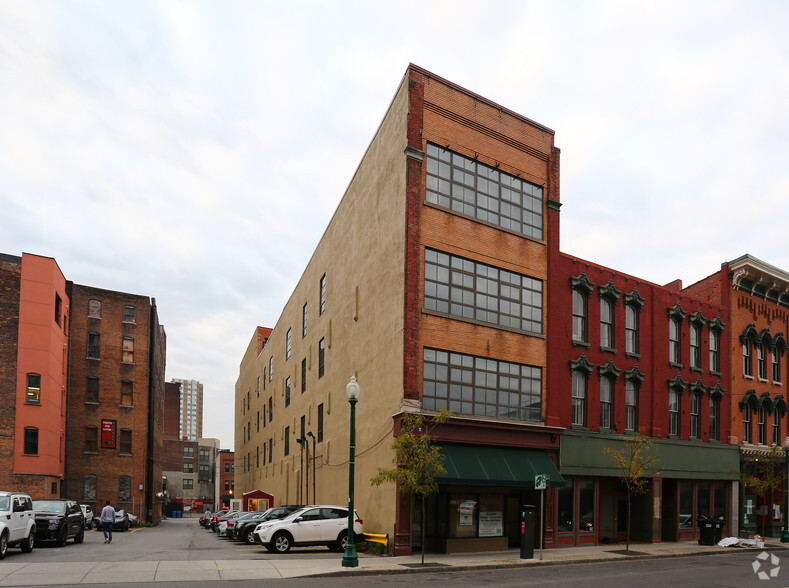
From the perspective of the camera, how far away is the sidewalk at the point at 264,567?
17.0 m

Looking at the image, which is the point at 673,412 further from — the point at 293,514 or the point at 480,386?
the point at 293,514

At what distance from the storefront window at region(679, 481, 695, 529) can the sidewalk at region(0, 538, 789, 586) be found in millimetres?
7170

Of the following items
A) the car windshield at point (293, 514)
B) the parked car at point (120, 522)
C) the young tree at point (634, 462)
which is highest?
the young tree at point (634, 462)

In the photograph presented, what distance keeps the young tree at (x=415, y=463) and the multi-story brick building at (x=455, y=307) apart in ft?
4.22

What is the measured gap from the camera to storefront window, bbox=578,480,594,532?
29173 mm

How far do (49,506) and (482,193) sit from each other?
20.6 metres

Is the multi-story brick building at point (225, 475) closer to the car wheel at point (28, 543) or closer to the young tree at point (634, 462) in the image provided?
the young tree at point (634, 462)

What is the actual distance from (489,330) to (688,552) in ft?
38.5

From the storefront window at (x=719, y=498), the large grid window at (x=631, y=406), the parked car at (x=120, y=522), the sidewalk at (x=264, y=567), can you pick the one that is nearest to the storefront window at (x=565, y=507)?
the sidewalk at (x=264, y=567)

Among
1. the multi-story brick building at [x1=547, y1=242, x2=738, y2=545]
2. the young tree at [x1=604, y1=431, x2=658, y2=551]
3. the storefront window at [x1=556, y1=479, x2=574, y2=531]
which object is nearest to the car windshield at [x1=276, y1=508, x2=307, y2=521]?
the storefront window at [x1=556, y1=479, x2=574, y2=531]

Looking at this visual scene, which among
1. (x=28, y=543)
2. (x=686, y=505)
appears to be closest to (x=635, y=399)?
(x=686, y=505)

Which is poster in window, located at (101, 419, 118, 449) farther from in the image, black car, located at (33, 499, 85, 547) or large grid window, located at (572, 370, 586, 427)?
large grid window, located at (572, 370, 586, 427)

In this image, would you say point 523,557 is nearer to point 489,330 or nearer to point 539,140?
point 489,330

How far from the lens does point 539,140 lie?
30.3 metres
